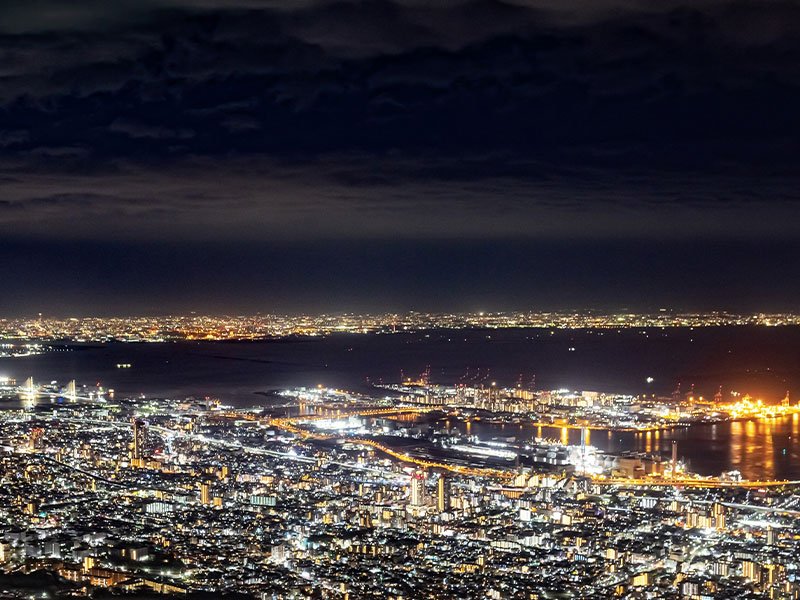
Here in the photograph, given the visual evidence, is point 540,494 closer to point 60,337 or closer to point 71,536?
point 71,536

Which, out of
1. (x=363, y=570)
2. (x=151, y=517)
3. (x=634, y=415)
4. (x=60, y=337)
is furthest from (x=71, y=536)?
(x=60, y=337)

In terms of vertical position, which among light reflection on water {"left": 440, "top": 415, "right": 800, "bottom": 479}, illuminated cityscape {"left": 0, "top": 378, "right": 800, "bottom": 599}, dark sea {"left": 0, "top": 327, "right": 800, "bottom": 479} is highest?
dark sea {"left": 0, "top": 327, "right": 800, "bottom": 479}

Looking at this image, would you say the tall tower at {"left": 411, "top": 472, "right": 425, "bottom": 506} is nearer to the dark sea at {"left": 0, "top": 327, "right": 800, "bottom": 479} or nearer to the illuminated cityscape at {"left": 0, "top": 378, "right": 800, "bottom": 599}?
the illuminated cityscape at {"left": 0, "top": 378, "right": 800, "bottom": 599}

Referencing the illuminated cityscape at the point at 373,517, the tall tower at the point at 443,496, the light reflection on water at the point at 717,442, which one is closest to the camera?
the illuminated cityscape at the point at 373,517

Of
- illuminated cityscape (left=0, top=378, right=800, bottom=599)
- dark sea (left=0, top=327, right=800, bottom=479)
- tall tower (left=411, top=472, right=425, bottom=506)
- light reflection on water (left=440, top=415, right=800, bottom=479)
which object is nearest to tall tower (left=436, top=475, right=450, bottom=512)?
illuminated cityscape (left=0, top=378, right=800, bottom=599)

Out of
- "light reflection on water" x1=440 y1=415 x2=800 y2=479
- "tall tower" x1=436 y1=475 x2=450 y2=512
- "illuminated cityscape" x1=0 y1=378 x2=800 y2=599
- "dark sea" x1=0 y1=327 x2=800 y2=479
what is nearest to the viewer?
"illuminated cityscape" x1=0 y1=378 x2=800 y2=599

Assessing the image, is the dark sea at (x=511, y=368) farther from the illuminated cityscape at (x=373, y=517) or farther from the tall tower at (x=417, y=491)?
the tall tower at (x=417, y=491)

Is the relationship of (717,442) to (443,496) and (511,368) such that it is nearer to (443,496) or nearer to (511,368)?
(443,496)

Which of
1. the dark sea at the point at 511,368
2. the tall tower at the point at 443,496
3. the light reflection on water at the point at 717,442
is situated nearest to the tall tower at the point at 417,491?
the tall tower at the point at 443,496
